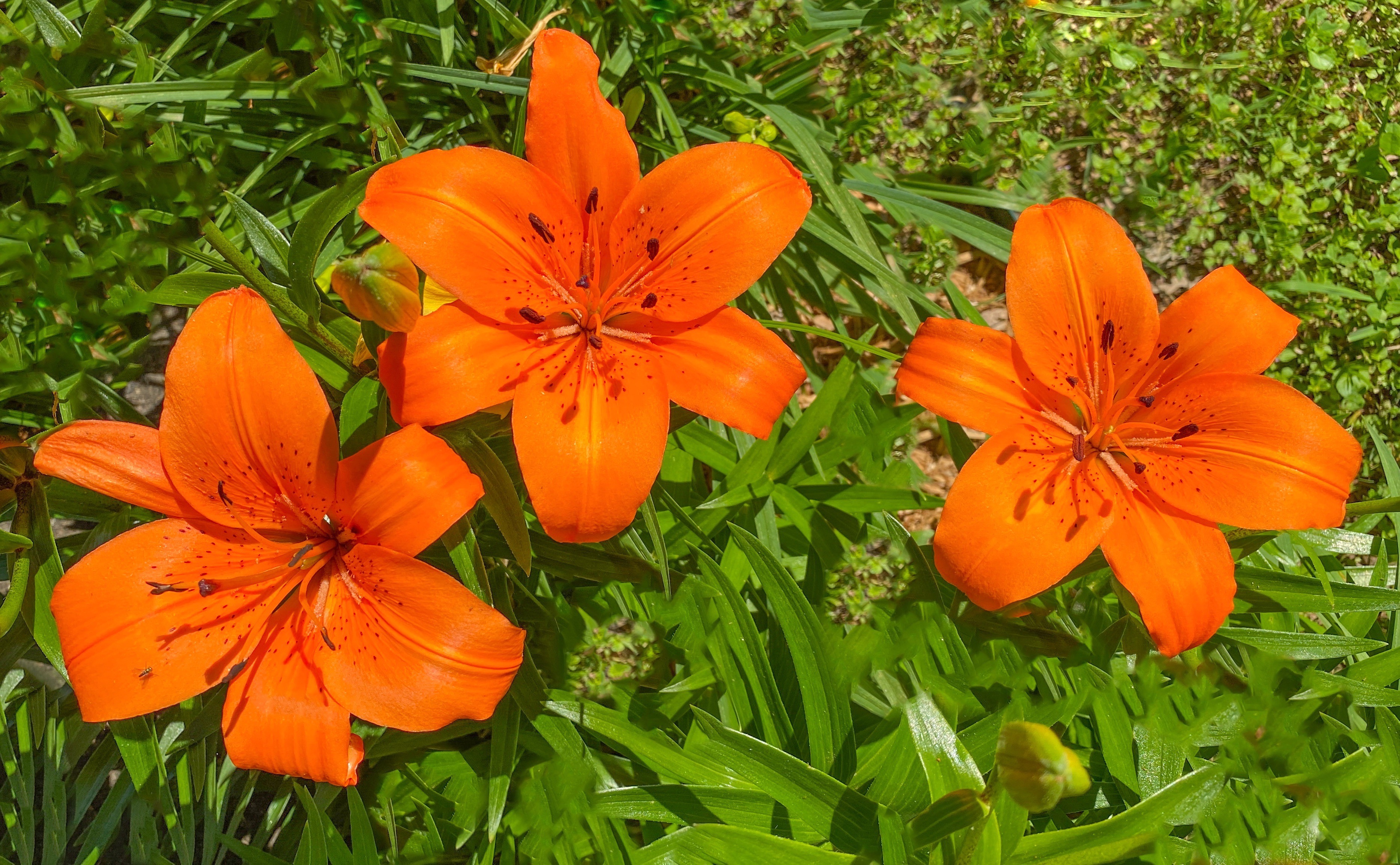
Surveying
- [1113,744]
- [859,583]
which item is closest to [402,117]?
[859,583]

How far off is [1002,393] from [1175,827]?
78 cm

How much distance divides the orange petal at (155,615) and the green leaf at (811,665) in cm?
64

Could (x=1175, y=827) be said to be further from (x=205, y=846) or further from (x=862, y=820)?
(x=205, y=846)

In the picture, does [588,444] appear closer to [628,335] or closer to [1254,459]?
[628,335]

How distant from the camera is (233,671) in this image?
56.1 inches

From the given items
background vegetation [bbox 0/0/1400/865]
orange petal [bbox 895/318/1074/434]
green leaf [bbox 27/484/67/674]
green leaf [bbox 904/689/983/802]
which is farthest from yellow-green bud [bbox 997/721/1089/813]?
green leaf [bbox 27/484/67/674]

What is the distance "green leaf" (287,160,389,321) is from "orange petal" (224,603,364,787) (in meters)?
0.46

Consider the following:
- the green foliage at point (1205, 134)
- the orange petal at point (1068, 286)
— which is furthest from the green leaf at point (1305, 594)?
the green foliage at point (1205, 134)

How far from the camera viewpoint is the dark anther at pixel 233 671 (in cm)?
101

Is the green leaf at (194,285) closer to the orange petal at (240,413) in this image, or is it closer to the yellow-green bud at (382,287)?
the orange petal at (240,413)

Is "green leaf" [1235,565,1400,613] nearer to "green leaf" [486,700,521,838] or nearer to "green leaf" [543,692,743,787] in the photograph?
"green leaf" [543,692,743,787]

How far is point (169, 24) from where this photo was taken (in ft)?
5.82

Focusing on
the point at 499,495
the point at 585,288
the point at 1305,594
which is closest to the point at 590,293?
the point at 585,288

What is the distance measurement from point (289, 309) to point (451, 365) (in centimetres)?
38
